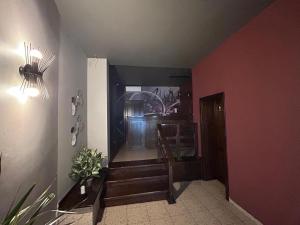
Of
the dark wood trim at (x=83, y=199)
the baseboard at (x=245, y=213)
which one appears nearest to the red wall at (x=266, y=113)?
the baseboard at (x=245, y=213)

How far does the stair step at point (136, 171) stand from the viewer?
3051 millimetres

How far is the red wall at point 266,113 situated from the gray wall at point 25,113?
2508mm

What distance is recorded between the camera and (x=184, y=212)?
2451 millimetres

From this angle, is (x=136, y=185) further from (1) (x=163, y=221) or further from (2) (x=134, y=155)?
(2) (x=134, y=155)

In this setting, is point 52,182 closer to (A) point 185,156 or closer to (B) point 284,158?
(B) point 284,158

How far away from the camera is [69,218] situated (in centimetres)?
192

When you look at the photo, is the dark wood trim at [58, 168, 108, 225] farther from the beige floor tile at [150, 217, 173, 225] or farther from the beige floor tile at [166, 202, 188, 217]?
A: the beige floor tile at [166, 202, 188, 217]

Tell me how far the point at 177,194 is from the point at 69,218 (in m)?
1.92

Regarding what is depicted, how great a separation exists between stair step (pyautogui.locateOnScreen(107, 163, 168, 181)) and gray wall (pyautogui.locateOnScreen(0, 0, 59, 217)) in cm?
137

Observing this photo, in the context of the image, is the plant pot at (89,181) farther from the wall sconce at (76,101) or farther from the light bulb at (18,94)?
the light bulb at (18,94)

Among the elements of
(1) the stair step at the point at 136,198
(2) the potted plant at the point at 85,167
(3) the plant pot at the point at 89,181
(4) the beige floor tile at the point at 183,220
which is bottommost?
(4) the beige floor tile at the point at 183,220

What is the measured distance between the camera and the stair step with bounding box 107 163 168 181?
3.05 meters

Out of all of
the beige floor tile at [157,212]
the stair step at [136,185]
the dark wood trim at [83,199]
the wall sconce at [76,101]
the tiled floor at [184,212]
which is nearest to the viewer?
the dark wood trim at [83,199]

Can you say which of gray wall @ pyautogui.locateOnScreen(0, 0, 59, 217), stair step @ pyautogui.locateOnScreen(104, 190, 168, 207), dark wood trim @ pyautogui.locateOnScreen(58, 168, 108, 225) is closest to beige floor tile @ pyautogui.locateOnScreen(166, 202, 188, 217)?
stair step @ pyautogui.locateOnScreen(104, 190, 168, 207)
